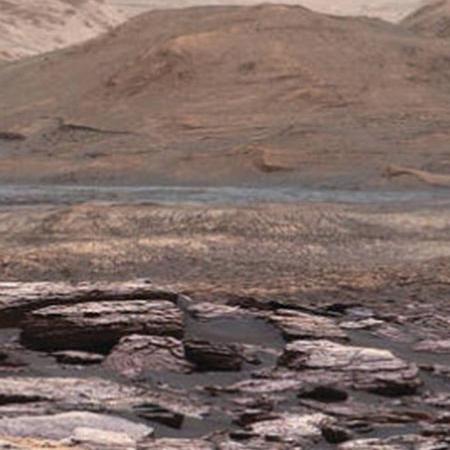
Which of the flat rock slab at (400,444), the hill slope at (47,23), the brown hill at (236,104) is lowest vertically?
the flat rock slab at (400,444)

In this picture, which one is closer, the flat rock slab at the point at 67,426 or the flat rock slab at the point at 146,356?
the flat rock slab at the point at 67,426

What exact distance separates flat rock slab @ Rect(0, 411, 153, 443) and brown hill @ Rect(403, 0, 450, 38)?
114 ft

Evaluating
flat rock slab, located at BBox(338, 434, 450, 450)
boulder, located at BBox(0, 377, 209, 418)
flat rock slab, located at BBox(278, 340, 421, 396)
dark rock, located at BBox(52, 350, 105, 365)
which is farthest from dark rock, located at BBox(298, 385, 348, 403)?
dark rock, located at BBox(52, 350, 105, 365)

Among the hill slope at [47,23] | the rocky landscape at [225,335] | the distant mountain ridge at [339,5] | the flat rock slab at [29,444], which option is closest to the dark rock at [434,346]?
the rocky landscape at [225,335]

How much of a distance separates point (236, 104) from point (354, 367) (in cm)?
2354

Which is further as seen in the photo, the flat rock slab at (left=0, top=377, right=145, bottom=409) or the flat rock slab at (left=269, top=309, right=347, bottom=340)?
the flat rock slab at (left=269, top=309, right=347, bottom=340)

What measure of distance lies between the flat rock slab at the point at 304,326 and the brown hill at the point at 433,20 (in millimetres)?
30977

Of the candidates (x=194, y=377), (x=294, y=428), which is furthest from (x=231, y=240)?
(x=294, y=428)

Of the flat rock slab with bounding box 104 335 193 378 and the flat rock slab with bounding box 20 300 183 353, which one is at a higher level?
the flat rock slab with bounding box 20 300 183 353

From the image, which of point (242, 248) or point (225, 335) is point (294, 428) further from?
point (242, 248)

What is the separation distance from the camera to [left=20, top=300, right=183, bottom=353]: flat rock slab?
1112cm

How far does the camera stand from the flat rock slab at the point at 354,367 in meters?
10.3

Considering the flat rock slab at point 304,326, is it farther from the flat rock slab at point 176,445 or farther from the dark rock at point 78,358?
the flat rock slab at point 176,445

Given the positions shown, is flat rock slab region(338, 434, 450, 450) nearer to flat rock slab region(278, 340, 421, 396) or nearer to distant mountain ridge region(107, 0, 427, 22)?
flat rock slab region(278, 340, 421, 396)
